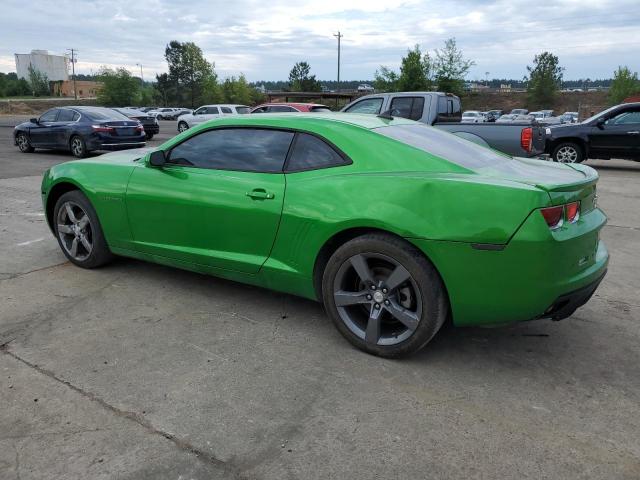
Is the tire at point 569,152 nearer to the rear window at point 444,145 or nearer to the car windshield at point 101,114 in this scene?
the rear window at point 444,145

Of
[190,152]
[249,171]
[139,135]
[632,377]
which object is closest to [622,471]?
[632,377]

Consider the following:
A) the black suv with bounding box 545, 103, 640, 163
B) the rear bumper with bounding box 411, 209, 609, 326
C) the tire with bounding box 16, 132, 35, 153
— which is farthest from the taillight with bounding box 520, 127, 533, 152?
the tire with bounding box 16, 132, 35, 153

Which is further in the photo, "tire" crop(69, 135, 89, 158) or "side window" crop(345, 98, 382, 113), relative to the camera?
"tire" crop(69, 135, 89, 158)

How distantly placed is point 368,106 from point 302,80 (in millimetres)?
52008

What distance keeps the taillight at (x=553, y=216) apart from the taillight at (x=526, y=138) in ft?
20.5

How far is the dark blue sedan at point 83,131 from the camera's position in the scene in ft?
45.2

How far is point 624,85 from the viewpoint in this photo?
166ft

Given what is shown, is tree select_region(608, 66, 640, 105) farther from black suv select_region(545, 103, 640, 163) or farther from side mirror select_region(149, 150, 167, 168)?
side mirror select_region(149, 150, 167, 168)

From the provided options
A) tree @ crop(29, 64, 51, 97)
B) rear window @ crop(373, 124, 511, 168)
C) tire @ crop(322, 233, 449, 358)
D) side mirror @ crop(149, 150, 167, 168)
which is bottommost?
tire @ crop(322, 233, 449, 358)

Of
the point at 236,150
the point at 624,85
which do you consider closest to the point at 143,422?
the point at 236,150

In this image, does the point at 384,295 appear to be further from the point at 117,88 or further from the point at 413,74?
the point at 117,88

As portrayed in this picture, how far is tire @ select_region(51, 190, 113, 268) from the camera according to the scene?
462cm

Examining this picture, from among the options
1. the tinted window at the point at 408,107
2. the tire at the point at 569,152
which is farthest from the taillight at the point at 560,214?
the tire at the point at 569,152

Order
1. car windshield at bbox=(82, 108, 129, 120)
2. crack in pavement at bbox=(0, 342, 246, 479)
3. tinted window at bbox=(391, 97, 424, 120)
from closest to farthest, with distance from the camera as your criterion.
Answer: crack in pavement at bbox=(0, 342, 246, 479), tinted window at bbox=(391, 97, 424, 120), car windshield at bbox=(82, 108, 129, 120)
